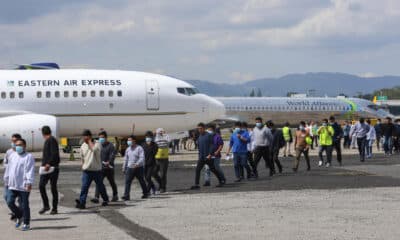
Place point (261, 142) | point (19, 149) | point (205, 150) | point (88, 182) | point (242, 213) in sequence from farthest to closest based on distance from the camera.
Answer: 1. point (261, 142)
2. point (205, 150)
3. point (88, 182)
4. point (242, 213)
5. point (19, 149)

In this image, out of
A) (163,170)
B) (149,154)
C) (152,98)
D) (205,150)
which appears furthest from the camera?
(152,98)

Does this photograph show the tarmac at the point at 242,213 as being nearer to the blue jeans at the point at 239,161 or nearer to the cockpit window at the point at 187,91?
the blue jeans at the point at 239,161

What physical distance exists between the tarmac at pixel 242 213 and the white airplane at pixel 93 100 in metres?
8.92

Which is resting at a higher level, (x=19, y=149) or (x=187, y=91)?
(x=187, y=91)

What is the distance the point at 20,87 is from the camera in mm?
31484

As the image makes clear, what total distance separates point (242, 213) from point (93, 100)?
1777cm

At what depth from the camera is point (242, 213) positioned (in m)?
14.7

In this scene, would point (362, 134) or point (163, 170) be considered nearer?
point (163, 170)

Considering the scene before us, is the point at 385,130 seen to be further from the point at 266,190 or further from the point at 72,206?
the point at 72,206

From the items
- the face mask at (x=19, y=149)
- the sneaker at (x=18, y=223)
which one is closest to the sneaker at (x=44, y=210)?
the sneaker at (x=18, y=223)

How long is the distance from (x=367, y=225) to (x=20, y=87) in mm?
21390

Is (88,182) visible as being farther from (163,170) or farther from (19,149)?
(163,170)

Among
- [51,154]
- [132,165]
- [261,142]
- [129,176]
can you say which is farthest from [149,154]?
[261,142]

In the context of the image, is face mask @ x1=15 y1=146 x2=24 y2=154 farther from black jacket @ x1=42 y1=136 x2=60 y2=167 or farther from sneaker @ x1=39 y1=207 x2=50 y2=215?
sneaker @ x1=39 y1=207 x2=50 y2=215
